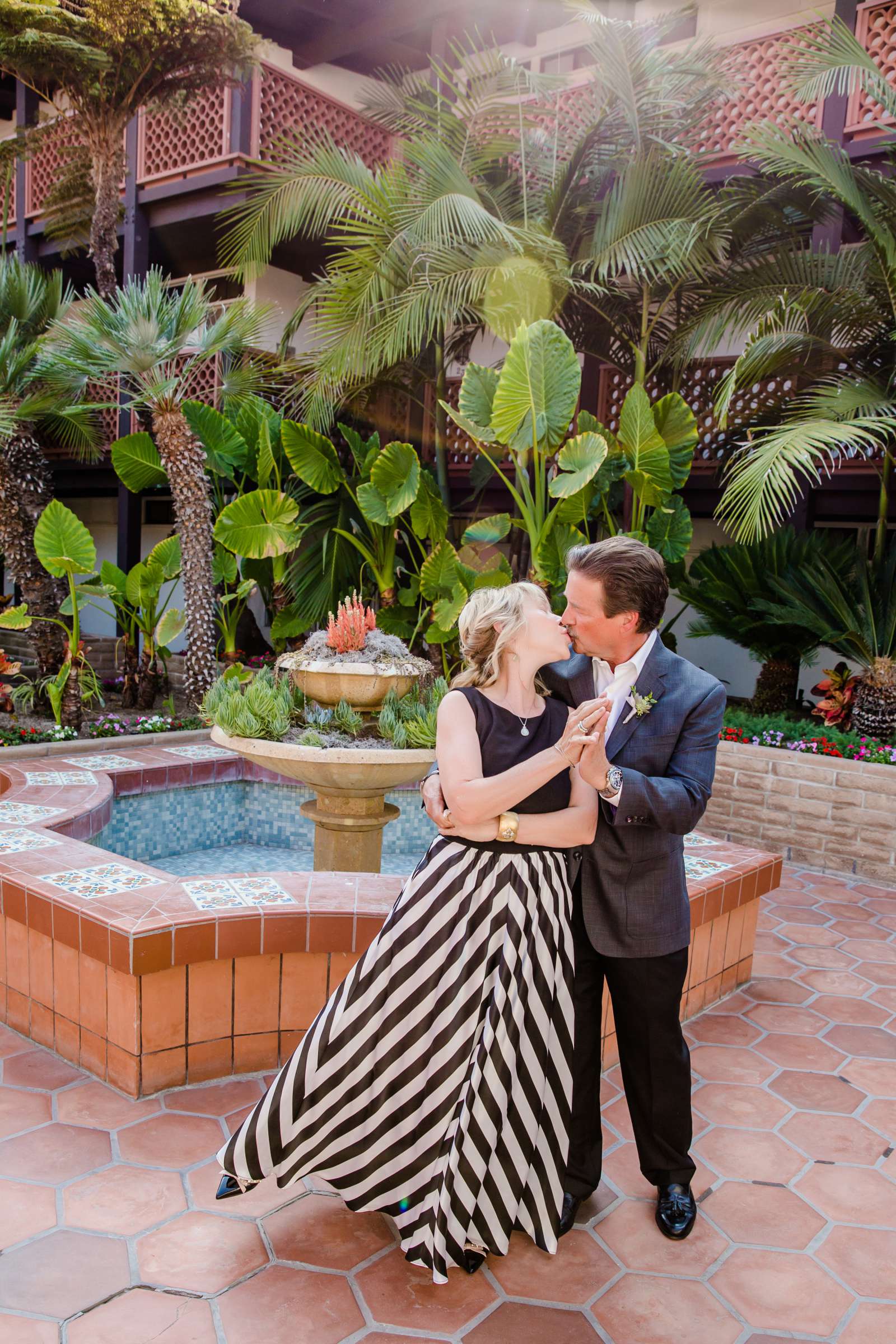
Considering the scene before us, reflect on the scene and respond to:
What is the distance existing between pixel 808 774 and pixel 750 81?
700cm

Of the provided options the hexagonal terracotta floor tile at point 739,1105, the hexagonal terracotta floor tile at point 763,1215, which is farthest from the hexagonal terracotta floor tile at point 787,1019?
the hexagonal terracotta floor tile at point 763,1215

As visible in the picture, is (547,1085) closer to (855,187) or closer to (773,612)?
(773,612)

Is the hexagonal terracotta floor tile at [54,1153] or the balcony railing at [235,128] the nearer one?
the hexagonal terracotta floor tile at [54,1153]

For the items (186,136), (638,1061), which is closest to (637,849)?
(638,1061)

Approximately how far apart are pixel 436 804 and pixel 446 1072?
26.0 inches

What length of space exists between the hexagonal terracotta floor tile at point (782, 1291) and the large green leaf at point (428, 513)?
7433mm

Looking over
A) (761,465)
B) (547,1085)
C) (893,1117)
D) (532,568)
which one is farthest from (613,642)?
(532,568)

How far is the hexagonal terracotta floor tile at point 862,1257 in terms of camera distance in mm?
2566

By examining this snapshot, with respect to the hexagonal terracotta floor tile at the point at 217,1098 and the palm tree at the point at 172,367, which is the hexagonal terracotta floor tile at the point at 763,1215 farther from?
the palm tree at the point at 172,367

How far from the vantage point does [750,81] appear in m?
9.68

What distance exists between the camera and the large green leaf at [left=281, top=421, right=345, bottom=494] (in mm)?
9656

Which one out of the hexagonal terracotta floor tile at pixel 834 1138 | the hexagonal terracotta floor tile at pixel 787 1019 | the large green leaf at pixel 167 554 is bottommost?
the hexagonal terracotta floor tile at pixel 787 1019

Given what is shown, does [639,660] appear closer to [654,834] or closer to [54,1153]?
[654,834]

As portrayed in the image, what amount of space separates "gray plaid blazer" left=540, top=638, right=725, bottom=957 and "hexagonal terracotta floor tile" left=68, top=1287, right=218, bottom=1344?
50.0 inches
